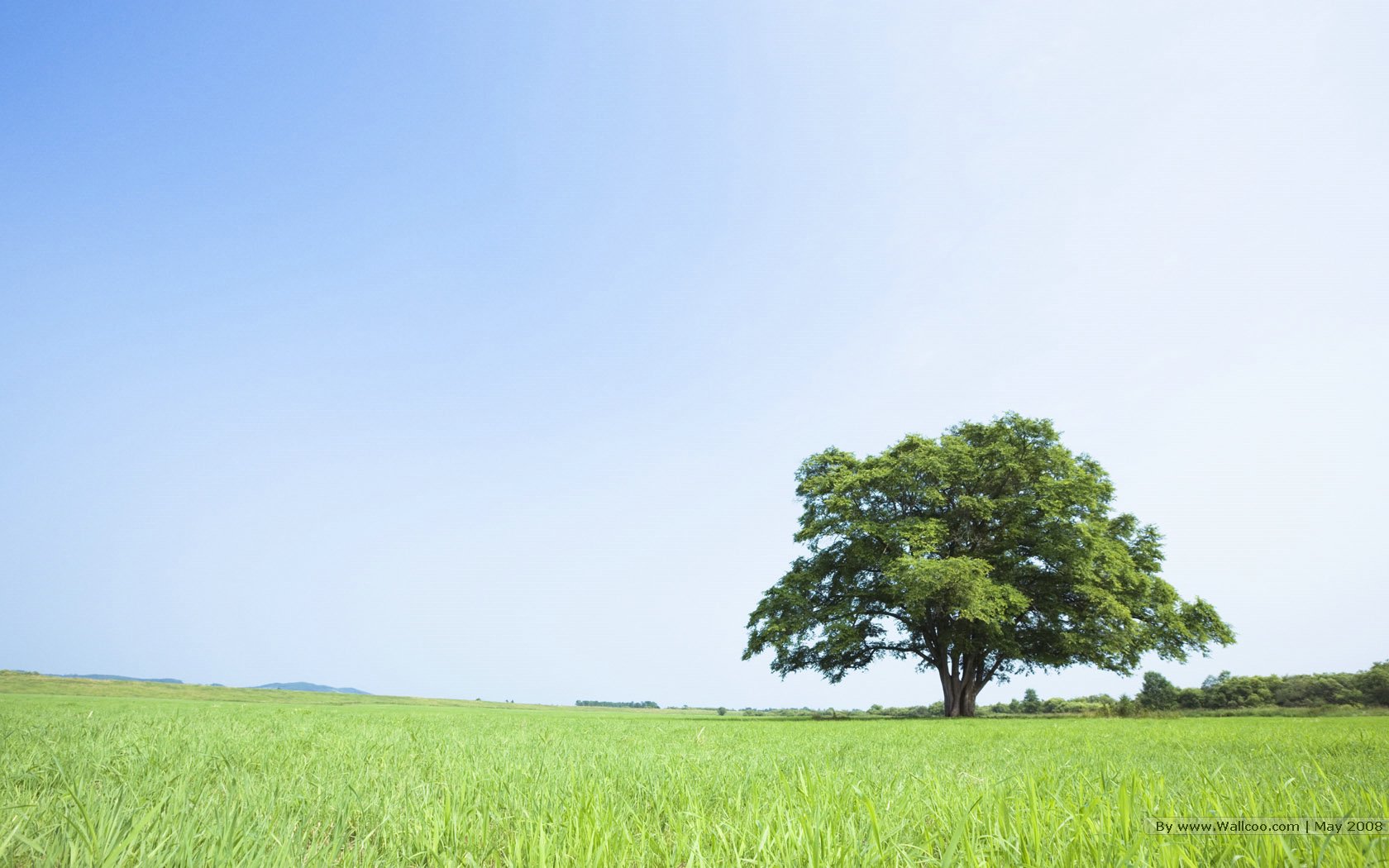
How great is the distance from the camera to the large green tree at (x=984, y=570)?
26.8m

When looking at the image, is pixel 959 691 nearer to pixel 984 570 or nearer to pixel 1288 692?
pixel 984 570

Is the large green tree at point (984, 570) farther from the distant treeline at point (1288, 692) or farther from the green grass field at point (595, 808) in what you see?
the green grass field at point (595, 808)

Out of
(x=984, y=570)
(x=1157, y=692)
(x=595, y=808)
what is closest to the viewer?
(x=595, y=808)

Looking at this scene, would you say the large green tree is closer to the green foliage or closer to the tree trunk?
the tree trunk

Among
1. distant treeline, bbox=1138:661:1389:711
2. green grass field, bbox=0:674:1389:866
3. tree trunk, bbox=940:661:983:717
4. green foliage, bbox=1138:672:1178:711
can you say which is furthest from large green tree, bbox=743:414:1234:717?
green grass field, bbox=0:674:1389:866

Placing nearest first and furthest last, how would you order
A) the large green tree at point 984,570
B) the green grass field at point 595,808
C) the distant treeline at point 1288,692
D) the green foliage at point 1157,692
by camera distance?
the green grass field at point 595,808, the large green tree at point 984,570, the distant treeline at point 1288,692, the green foliage at point 1157,692

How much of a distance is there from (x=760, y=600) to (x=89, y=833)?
2943cm

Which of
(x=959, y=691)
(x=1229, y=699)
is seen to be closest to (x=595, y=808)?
(x=959, y=691)

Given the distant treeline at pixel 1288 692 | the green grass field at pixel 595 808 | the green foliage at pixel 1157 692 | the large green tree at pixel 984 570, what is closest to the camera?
the green grass field at pixel 595 808

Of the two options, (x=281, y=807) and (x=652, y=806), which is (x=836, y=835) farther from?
(x=281, y=807)

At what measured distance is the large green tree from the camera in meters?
26.8

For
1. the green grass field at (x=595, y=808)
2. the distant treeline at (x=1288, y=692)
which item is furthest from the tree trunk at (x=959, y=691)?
the green grass field at (x=595, y=808)

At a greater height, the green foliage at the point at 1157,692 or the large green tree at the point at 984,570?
the large green tree at the point at 984,570

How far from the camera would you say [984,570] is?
25.0 m
